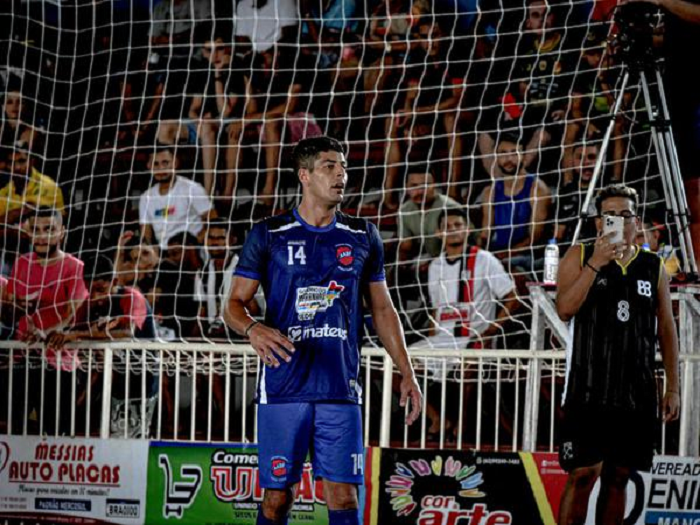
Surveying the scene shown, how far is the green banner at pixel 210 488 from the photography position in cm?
702

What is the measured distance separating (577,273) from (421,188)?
3518mm

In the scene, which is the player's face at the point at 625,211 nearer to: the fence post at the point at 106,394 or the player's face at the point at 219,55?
the fence post at the point at 106,394

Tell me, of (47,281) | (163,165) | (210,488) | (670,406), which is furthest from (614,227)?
(163,165)

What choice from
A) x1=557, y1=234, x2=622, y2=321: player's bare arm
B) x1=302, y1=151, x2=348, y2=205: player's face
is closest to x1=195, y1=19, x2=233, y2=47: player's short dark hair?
x1=302, y1=151, x2=348, y2=205: player's face

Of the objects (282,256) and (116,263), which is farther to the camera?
(116,263)

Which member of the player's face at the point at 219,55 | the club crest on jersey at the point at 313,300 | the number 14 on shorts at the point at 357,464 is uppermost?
the player's face at the point at 219,55

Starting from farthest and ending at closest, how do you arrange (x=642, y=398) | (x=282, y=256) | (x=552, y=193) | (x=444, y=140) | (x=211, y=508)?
(x=444, y=140) → (x=552, y=193) → (x=211, y=508) → (x=642, y=398) → (x=282, y=256)

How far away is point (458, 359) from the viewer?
746 cm

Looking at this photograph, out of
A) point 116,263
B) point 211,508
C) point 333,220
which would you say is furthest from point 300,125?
point 333,220

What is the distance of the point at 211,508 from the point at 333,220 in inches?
102

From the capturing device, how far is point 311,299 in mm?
5090

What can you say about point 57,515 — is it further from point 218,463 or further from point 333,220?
point 333,220

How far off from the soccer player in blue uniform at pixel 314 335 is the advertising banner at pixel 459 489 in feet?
6.11

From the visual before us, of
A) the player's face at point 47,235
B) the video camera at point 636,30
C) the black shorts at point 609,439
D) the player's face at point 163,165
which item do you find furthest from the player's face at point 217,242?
the black shorts at point 609,439
